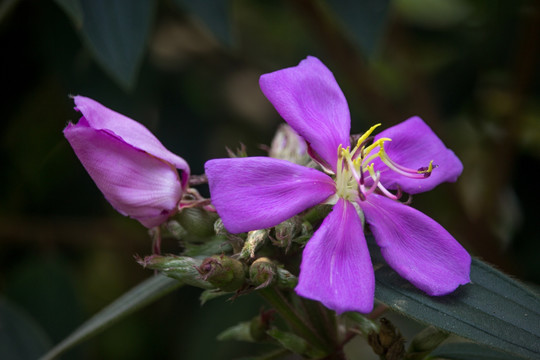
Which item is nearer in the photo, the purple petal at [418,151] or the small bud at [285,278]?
the small bud at [285,278]

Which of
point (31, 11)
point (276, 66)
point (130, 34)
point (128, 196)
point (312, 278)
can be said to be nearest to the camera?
point (312, 278)

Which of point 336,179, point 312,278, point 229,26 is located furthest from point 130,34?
point 312,278

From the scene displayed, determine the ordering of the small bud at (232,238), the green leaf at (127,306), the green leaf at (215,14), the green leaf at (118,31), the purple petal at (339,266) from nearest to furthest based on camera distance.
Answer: the purple petal at (339,266) → the small bud at (232,238) → the green leaf at (127,306) → the green leaf at (118,31) → the green leaf at (215,14)

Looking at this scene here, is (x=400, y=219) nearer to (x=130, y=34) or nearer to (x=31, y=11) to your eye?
(x=130, y=34)

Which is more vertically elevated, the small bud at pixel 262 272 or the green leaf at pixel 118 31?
the green leaf at pixel 118 31

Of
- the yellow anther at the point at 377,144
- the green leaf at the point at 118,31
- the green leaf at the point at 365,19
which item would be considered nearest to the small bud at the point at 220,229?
the yellow anther at the point at 377,144

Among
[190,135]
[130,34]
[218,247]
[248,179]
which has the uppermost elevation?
[130,34]

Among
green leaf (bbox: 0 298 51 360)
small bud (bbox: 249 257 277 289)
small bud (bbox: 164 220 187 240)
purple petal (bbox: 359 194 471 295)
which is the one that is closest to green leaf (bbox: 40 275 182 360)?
small bud (bbox: 164 220 187 240)

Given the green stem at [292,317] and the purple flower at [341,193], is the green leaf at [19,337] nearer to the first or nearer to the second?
the green stem at [292,317]
